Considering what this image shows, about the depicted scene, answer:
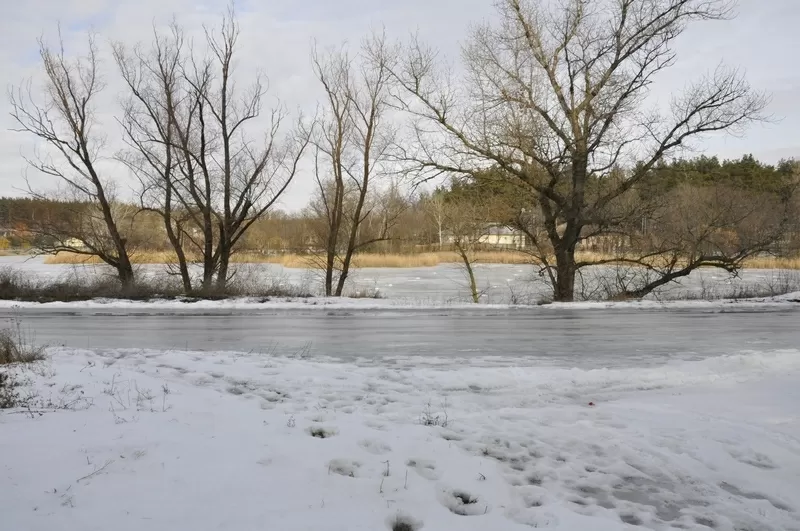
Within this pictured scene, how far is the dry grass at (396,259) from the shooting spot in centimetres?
2381

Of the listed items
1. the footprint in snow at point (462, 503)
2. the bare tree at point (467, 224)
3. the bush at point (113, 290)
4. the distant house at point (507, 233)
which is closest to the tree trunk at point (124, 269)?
the bush at point (113, 290)

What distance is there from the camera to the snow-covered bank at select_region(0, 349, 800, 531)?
368 cm

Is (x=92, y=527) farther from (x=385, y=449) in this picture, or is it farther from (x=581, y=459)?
(x=581, y=459)

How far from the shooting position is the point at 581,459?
16.1ft

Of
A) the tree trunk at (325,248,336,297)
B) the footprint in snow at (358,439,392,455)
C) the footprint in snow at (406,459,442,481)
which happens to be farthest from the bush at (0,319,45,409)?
the tree trunk at (325,248,336,297)

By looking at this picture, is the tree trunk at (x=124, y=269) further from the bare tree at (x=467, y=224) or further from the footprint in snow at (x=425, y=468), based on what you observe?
the footprint in snow at (x=425, y=468)

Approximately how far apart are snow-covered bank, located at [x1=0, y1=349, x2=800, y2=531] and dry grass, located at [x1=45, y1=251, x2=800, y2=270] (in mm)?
15112

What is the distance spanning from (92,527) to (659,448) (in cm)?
472

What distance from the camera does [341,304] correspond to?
17375 millimetres

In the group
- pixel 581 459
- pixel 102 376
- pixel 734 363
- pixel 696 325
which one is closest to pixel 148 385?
pixel 102 376

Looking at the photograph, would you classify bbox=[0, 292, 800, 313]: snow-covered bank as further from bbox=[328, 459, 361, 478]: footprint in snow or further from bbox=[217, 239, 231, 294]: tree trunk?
bbox=[328, 459, 361, 478]: footprint in snow

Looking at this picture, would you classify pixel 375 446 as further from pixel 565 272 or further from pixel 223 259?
pixel 223 259

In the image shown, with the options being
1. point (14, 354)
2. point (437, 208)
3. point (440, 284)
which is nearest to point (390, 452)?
point (14, 354)

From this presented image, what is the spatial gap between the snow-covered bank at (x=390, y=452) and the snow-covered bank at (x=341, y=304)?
944cm
